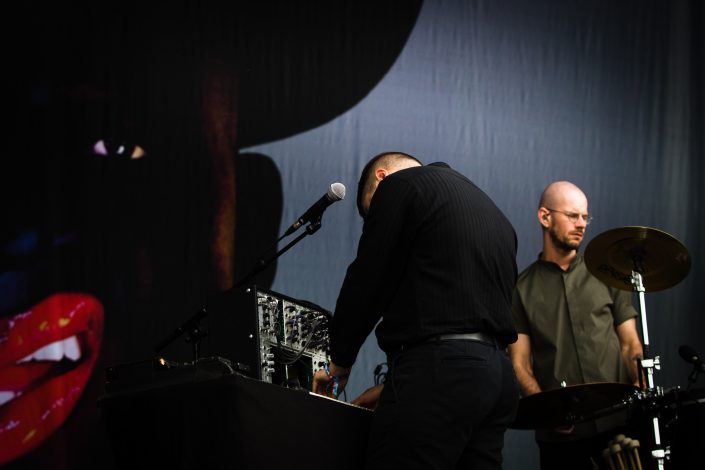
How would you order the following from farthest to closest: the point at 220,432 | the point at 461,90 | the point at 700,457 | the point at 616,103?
the point at 616,103 → the point at 461,90 → the point at 700,457 → the point at 220,432

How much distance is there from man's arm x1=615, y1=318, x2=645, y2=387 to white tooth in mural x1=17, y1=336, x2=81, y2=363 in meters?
2.70

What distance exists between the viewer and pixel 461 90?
5785 mm

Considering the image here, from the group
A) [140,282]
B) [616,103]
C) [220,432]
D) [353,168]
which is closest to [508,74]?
[616,103]

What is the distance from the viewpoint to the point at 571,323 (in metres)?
4.71

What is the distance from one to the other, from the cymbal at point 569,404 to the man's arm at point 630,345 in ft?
2.01

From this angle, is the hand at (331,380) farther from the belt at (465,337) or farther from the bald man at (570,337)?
the bald man at (570,337)

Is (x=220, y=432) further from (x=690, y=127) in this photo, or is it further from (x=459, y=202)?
(x=690, y=127)

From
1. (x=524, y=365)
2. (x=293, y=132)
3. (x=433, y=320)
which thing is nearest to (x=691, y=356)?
(x=524, y=365)

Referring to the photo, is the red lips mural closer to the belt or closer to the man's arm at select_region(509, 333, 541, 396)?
the man's arm at select_region(509, 333, 541, 396)

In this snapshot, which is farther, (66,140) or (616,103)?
(616,103)

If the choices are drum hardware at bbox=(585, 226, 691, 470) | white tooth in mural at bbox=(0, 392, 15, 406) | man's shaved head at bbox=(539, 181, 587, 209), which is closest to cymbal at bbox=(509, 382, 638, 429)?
drum hardware at bbox=(585, 226, 691, 470)

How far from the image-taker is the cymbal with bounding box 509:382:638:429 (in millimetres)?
3857

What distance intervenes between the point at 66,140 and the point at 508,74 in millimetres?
2874

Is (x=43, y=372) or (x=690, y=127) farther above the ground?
(x=690, y=127)
